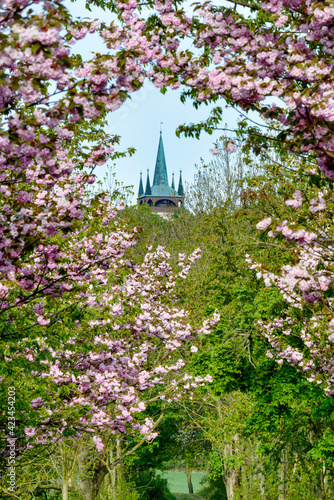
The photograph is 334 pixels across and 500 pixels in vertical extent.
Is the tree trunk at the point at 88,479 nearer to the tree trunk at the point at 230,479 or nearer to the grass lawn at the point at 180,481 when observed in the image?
the tree trunk at the point at 230,479

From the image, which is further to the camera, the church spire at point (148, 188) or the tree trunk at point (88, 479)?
the church spire at point (148, 188)

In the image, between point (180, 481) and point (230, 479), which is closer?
point (230, 479)

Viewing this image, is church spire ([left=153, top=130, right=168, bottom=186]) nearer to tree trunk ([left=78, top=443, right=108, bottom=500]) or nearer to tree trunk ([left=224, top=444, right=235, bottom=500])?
tree trunk ([left=224, top=444, right=235, bottom=500])

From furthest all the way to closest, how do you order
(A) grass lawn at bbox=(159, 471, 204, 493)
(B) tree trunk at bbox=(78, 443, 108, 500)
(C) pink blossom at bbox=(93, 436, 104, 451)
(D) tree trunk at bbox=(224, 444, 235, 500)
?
(A) grass lawn at bbox=(159, 471, 204, 493)
(D) tree trunk at bbox=(224, 444, 235, 500)
(B) tree trunk at bbox=(78, 443, 108, 500)
(C) pink blossom at bbox=(93, 436, 104, 451)

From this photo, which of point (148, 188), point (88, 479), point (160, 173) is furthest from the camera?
point (148, 188)

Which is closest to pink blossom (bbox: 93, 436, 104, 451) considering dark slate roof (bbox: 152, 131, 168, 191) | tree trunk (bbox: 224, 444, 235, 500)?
tree trunk (bbox: 224, 444, 235, 500)

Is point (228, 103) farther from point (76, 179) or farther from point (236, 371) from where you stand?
point (236, 371)

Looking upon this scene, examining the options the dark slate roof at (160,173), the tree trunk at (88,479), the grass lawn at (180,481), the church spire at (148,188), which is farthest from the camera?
the church spire at (148,188)

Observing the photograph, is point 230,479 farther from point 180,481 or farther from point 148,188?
point 148,188

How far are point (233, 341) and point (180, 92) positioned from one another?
11045 millimetres

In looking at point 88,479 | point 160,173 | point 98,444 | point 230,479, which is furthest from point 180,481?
point 160,173

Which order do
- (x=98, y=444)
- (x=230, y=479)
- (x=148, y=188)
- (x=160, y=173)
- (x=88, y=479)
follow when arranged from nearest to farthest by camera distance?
(x=98, y=444) < (x=88, y=479) < (x=230, y=479) < (x=160, y=173) < (x=148, y=188)

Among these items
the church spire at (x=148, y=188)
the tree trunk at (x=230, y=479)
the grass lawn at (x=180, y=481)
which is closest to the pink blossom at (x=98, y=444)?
the tree trunk at (x=230, y=479)

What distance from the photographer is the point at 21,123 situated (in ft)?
13.0
